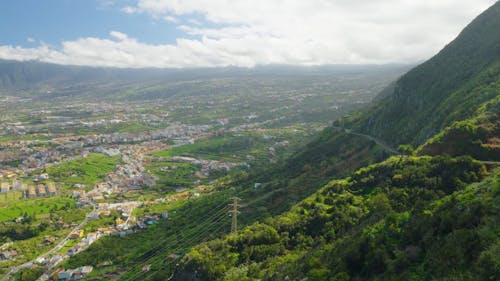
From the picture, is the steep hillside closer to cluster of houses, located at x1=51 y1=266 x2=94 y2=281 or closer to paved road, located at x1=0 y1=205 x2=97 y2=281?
cluster of houses, located at x1=51 y1=266 x2=94 y2=281

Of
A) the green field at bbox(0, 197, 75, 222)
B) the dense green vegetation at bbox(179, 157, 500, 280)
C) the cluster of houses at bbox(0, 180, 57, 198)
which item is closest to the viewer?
the dense green vegetation at bbox(179, 157, 500, 280)

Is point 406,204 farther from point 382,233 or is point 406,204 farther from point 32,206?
point 32,206

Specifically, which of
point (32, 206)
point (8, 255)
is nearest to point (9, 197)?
point (32, 206)

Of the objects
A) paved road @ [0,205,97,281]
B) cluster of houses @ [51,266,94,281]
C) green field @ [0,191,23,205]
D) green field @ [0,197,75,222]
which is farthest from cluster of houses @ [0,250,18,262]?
green field @ [0,191,23,205]

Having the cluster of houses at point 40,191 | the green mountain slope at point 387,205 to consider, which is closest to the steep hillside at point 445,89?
the green mountain slope at point 387,205

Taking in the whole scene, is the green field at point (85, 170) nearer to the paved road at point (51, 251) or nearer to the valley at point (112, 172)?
the valley at point (112, 172)
